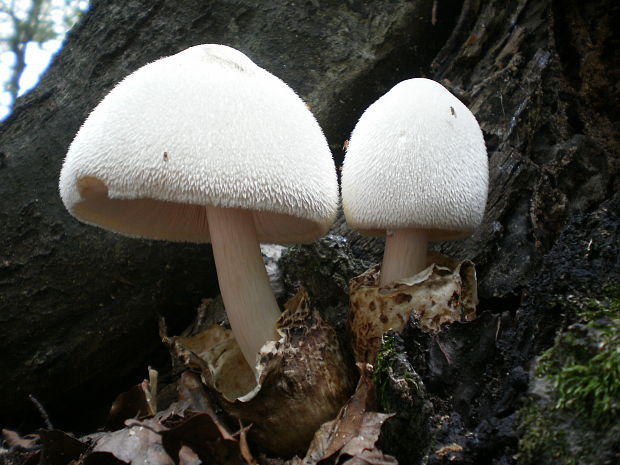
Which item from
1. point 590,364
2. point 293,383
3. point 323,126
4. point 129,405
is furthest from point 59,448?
point 323,126

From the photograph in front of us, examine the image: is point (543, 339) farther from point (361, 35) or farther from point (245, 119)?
point (361, 35)

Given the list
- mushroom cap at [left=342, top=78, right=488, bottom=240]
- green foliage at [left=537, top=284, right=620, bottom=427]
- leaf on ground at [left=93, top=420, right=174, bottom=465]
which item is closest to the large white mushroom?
mushroom cap at [left=342, top=78, right=488, bottom=240]

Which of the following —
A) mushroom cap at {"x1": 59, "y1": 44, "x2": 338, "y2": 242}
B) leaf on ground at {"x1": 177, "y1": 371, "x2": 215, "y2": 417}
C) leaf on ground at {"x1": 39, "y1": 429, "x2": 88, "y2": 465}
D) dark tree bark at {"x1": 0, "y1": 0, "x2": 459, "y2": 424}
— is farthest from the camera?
dark tree bark at {"x1": 0, "y1": 0, "x2": 459, "y2": 424}

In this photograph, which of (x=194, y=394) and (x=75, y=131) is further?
(x=75, y=131)

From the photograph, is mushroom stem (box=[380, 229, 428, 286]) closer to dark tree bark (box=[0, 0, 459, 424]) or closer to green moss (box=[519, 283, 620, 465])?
green moss (box=[519, 283, 620, 465])

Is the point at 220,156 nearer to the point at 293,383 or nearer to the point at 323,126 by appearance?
the point at 293,383

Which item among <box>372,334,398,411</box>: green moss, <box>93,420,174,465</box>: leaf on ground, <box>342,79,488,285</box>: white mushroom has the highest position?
<box>342,79,488,285</box>: white mushroom

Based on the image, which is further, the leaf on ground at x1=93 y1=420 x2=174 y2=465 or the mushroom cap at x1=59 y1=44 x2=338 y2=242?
the leaf on ground at x1=93 y1=420 x2=174 y2=465
